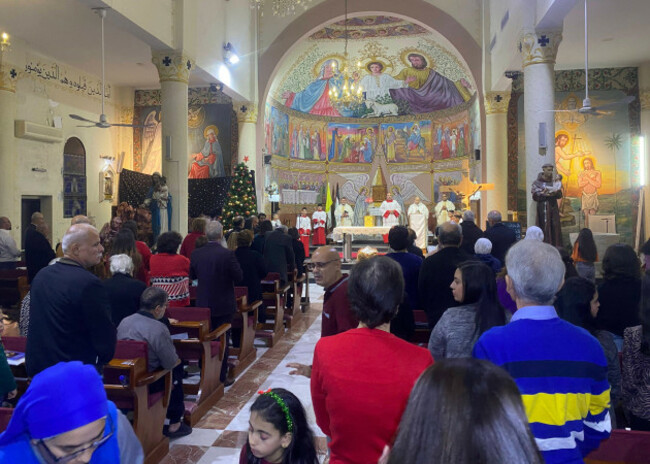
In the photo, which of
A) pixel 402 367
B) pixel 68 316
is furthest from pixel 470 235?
pixel 402 367

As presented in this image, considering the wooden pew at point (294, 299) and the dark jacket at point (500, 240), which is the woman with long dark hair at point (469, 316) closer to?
the dark jacket at point (500, 240)

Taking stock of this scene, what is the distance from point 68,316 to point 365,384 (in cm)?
194

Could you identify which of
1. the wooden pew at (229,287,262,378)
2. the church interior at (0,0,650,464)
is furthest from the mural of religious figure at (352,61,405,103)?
the wooden pew at (229,287,262,378)

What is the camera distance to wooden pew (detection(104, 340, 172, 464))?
3680 mm

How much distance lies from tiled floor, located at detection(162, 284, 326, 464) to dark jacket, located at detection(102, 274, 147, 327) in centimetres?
114

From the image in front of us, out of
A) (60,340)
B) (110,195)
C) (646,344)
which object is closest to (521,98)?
(110,195)

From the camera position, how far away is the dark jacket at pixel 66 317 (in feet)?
9.89

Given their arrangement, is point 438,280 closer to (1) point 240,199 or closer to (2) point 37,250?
(2) point 37,250

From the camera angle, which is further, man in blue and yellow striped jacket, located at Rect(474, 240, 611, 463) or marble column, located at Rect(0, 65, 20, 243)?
marble column, located at Rect(0, 65, 20, 243)

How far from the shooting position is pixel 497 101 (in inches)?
608

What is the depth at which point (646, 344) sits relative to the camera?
9.50 feet

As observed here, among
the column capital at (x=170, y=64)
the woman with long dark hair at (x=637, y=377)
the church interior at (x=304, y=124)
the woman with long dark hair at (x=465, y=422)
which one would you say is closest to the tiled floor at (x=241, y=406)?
the church interior at (x=304, y=124)

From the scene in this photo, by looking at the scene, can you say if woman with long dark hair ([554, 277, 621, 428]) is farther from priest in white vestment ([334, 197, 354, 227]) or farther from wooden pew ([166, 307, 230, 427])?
priest in white vestment ([334, 197, 354, 227])

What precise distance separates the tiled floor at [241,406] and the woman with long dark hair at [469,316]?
776 millimetres
